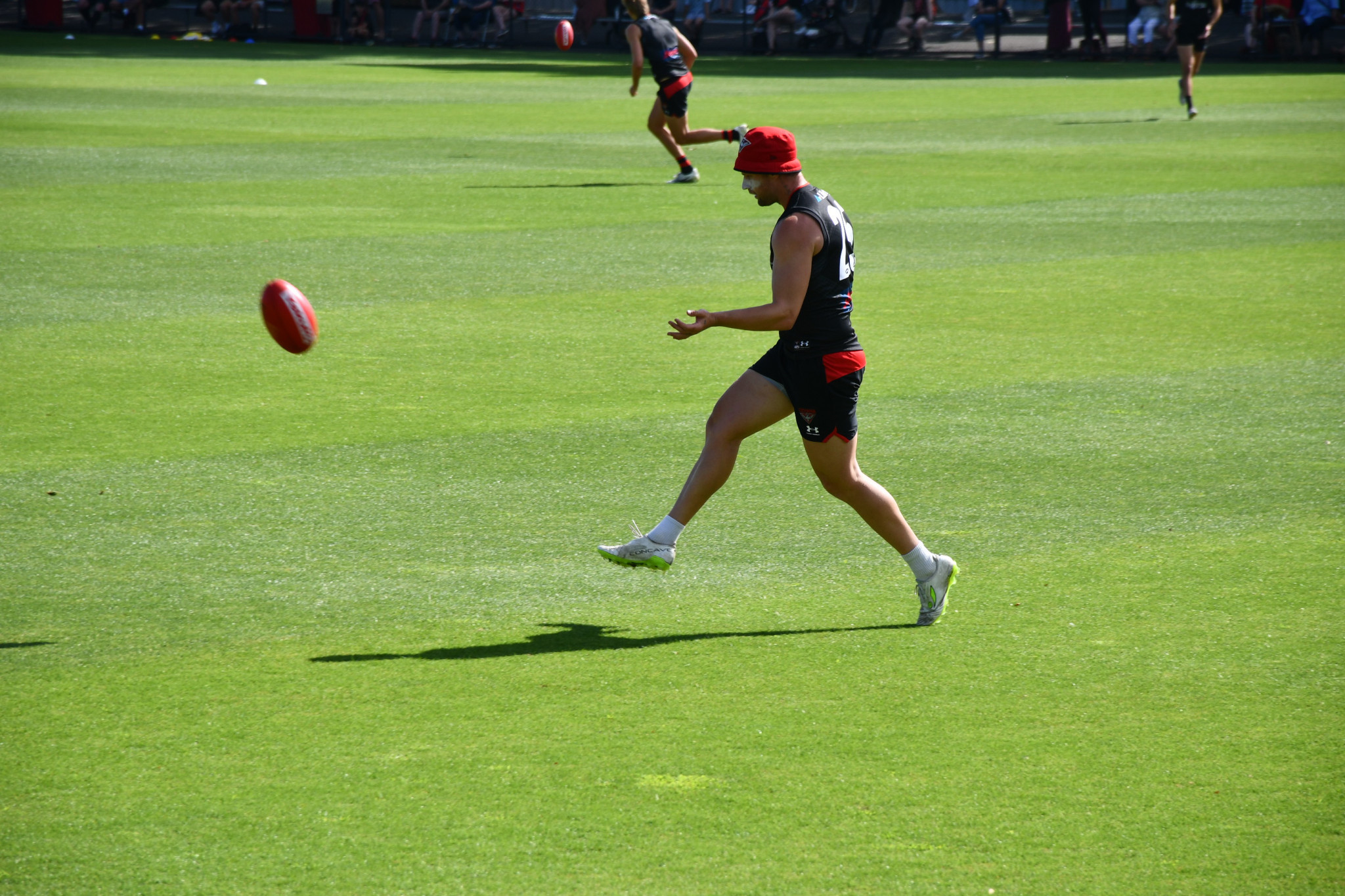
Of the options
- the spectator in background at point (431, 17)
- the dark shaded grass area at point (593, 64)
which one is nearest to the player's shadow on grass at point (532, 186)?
the dark shaded grass area at point (593, 64)

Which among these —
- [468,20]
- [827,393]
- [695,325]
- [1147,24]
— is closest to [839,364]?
[827,393]

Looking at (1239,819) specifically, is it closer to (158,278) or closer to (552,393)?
(552,393)

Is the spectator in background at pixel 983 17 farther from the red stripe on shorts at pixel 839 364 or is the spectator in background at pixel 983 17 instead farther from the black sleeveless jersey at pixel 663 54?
the red stripe on shorts at pixel 839 364

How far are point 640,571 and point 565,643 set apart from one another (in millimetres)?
1042

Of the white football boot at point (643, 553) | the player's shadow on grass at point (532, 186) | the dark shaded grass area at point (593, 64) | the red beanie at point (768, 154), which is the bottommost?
the player's shadow on grass at point (532, 186)

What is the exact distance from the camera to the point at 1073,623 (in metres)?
6.23

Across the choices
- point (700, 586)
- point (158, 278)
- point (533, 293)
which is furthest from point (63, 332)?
point (700, 586)

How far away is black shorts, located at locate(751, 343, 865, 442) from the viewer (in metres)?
6.15

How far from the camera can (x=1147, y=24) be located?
44.5 metres

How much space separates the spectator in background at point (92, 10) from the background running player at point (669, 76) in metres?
38.8

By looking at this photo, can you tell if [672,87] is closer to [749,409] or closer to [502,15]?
[749,409]

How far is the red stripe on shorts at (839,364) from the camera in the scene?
20.2 feet

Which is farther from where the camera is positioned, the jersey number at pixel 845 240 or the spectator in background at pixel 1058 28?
the spectator in background at pixel 1058 28

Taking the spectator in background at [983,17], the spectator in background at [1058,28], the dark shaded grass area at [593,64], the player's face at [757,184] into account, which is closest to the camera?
the player's face at [757,184]
